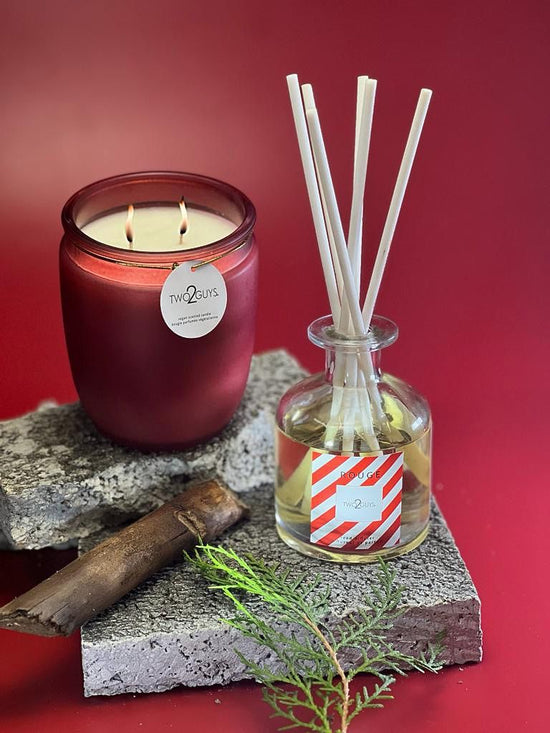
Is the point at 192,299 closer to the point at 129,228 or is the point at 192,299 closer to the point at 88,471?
the point at 129,228

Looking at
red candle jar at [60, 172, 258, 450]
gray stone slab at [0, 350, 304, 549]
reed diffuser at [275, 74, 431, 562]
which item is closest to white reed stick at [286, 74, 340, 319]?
reed diffuser at [275, 74, 431, 562]

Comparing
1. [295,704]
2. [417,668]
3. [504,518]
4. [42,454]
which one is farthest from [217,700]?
[504,518]

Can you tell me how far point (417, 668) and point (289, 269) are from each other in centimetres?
79

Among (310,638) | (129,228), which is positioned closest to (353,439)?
(310,638)

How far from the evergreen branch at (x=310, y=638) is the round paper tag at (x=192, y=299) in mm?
210

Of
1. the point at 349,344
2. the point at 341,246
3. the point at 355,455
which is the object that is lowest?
the point at 355,455

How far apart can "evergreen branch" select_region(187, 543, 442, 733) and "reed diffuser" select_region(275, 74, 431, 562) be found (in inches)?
1.9

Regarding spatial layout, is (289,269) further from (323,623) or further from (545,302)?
(323,623)

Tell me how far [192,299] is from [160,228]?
11 cm

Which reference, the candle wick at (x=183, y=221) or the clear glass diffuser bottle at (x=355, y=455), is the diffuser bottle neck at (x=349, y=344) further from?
the candle wick at (x=183, y=221)

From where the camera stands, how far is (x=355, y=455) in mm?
1247

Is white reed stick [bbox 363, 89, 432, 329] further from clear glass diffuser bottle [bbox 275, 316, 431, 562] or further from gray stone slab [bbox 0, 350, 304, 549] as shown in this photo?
gray stone slab [bbox 0, 350, 304, 549]

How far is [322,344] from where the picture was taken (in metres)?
1.24

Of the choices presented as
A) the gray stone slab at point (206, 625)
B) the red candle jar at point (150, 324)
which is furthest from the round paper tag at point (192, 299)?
the gray stone slab at point (206, 625)
